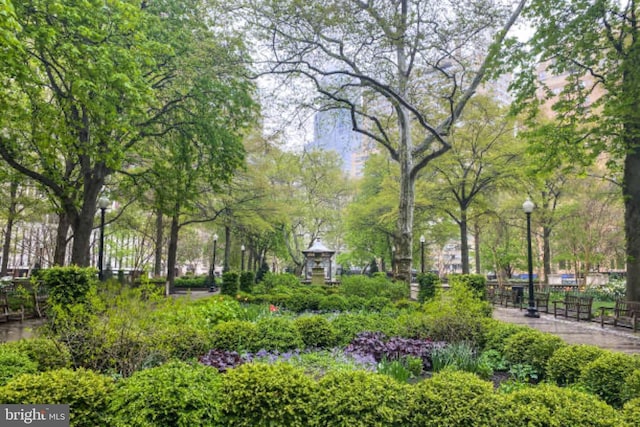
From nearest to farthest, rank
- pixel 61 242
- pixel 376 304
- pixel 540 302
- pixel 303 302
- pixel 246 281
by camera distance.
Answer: pixel 376 304 < pixel 303 302 < pixel 61 242 < pixel 540 302 < pixel 246 281

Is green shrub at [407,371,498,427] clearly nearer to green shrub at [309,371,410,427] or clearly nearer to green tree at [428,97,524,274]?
green shrub at [309,371,410,427]

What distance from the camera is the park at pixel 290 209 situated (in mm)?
3479

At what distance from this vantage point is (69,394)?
130 inches

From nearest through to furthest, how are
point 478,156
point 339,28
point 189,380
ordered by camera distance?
1. point 189,380
2. point 339,28
3. point 478,156

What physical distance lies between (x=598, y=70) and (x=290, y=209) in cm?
1898

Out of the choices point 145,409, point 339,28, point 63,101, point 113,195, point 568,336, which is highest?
point 339,28

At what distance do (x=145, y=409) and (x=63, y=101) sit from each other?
35.6 ft

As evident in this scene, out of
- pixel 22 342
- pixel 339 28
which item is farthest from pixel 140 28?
pixel 22 342

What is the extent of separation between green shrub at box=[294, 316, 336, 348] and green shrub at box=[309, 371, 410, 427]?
310cm

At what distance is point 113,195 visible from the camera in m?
17.1

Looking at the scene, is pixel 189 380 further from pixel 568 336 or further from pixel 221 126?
pixel 221 126

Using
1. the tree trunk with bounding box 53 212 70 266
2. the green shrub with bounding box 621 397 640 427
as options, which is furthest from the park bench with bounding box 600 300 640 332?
the tree trunk with bounding box 53 212 70 266

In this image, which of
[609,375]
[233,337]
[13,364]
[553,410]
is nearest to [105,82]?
[233,337]

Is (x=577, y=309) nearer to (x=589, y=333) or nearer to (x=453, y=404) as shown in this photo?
(x=589, y=333)
